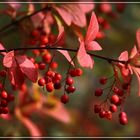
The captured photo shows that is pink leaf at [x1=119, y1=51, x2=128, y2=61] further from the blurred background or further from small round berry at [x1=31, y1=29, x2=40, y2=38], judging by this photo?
the blurred background

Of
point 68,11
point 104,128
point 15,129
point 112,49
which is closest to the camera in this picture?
point 68,11

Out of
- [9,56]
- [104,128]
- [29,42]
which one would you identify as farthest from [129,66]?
[104,128]

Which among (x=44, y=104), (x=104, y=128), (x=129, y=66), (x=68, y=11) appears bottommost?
(x=104, y=128)

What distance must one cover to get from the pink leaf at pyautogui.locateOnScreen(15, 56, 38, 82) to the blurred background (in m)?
1.04

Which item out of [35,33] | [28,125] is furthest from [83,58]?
[28,125]

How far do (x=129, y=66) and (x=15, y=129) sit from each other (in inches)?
50.4

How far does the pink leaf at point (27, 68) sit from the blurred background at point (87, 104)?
41.0 inches

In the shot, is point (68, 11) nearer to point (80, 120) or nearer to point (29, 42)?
point (29, 42)

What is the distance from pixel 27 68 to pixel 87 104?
7.92 feet

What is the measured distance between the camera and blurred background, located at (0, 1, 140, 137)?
270cm

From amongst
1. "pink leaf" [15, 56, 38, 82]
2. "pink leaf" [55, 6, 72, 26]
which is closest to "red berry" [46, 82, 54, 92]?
"pink leaf" [15, 56, 38, 82]

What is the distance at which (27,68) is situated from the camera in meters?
1.53

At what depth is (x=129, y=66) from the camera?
4.81 ft

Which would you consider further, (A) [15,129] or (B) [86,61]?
(A) [15,129]
